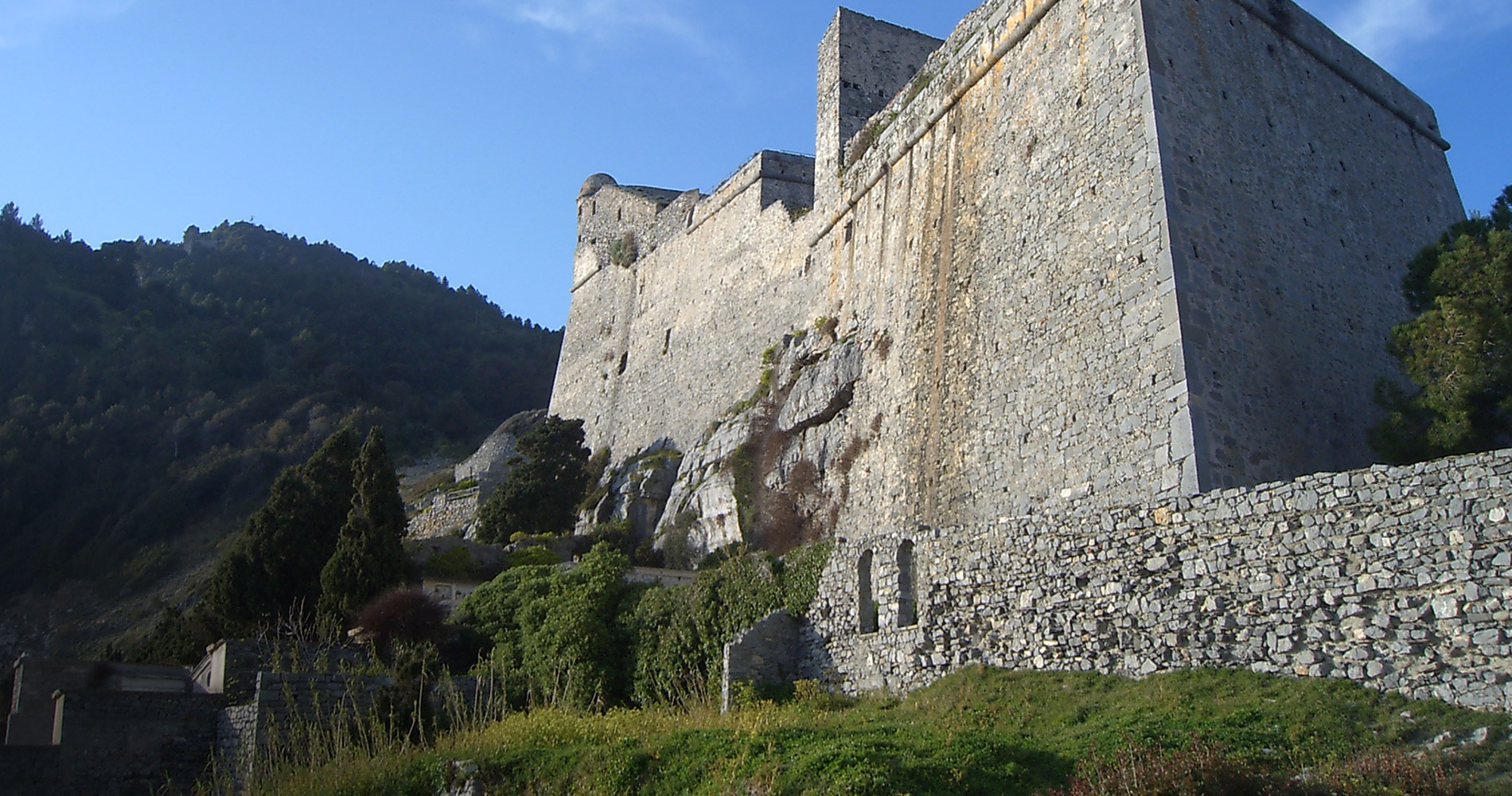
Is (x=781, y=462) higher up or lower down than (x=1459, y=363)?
higher up

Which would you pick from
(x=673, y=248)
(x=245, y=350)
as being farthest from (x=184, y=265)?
(x=673, y=248)

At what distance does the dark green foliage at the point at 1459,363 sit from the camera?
476 inches

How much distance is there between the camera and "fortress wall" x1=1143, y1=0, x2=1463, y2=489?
12391 millimetres

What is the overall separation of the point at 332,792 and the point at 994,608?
6.40 m

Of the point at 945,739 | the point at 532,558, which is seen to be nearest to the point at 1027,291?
the point at 945,739

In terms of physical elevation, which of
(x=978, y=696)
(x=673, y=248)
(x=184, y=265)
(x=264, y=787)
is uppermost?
(x=184, y=265)

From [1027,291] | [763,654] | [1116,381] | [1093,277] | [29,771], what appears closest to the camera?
[29,771]

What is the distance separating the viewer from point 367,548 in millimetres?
19281

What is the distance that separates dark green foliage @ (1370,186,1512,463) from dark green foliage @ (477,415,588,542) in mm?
17730

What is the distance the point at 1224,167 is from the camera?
1391cm

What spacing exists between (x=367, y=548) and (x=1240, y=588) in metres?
14.8

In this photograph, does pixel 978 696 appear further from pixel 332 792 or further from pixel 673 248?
pixel 673 248

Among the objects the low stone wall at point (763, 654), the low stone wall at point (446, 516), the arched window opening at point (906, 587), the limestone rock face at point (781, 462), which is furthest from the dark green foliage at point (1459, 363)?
Answer: the low stone wall at point (446, 516)

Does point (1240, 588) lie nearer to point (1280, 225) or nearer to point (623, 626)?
point (1280, 225)
